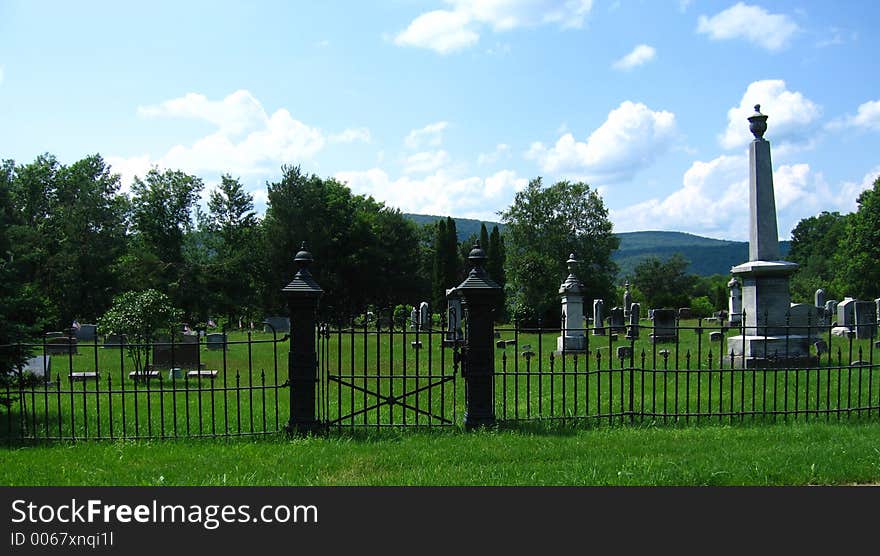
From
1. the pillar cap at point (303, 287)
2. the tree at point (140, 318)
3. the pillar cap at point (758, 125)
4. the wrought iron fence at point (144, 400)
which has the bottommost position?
the wrought iron fence at point (144, 400)

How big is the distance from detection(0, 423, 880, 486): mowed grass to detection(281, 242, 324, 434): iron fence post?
262 millimetres

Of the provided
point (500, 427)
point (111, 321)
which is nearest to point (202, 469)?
point (500, 427)

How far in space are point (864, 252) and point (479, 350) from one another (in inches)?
→ 1907

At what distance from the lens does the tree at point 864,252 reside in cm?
4672

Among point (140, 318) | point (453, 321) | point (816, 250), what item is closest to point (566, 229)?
point (816, 250)

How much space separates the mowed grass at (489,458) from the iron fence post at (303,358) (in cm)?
26

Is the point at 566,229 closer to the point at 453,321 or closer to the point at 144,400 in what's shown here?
the point at 453,321

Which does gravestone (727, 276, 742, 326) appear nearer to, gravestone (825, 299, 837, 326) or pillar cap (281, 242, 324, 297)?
gravestone (825, 299, 837, 326)

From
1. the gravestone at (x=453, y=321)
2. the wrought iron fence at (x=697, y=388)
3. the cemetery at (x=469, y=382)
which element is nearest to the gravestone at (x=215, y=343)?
the cemetery at (x=469, y=382)

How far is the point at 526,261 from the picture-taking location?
164 feet

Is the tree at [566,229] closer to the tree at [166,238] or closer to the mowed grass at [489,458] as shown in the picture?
the tree at [166,238]

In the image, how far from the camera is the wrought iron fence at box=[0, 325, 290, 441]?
8266mm

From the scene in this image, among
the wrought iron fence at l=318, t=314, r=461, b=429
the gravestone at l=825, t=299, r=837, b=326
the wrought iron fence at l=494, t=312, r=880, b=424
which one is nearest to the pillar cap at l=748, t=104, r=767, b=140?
the wrought iron fence at l=494, t=312, r=880, b=424

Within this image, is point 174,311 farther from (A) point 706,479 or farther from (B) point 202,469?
(A) point 706,479
